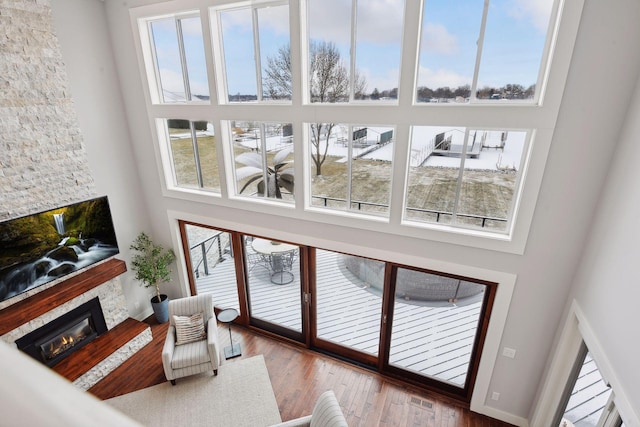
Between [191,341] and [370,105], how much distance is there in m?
4.22

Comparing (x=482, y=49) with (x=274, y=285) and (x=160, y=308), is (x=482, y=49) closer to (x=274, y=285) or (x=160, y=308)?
(x=274, y=285)

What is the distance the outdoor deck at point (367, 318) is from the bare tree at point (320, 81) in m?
1.71

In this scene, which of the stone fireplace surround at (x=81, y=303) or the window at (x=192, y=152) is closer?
the stone fireplace surround at (x=81, y=303)

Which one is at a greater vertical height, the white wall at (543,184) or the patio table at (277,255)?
the white wall at (543,184)

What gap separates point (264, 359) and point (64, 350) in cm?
294

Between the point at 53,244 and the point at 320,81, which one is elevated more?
the point at 320,81

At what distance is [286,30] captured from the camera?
13.8 ft

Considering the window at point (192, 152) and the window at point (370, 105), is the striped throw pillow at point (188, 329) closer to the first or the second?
the window at point (370, 105)

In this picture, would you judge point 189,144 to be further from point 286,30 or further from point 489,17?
point 489,17

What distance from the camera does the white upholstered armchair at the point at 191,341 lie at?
468 cm

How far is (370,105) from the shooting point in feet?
12.6

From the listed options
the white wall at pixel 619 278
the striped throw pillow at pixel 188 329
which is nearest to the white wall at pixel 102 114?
the striped throw pillow at pixel 188 329

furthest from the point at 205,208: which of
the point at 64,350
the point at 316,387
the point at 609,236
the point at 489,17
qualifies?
the point at 609,236

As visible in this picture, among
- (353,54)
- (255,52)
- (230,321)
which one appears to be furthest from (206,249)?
(353,54)
